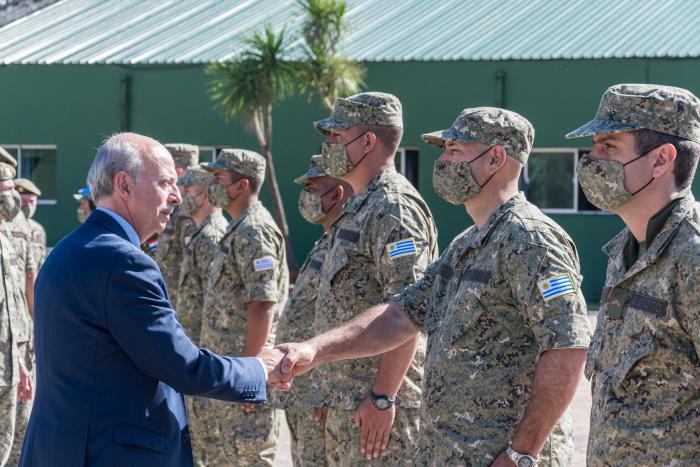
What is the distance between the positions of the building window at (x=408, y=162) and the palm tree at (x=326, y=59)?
1.38 meters

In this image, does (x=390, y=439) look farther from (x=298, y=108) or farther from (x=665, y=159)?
(x=298, y=108)

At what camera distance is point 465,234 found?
4.17 meters

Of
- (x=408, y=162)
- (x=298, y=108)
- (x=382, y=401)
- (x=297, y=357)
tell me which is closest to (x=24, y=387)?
(x=382, y=401)

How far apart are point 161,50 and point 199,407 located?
48.4ft

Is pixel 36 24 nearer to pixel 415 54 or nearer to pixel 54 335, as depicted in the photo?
pixel 415 54

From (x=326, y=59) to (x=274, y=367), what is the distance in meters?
14.3

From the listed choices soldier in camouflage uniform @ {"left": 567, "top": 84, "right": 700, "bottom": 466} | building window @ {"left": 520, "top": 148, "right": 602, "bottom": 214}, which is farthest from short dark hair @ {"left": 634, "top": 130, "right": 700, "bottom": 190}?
building window @ {"left": 520, "top": 148, "right": 602, "bottom": 214}

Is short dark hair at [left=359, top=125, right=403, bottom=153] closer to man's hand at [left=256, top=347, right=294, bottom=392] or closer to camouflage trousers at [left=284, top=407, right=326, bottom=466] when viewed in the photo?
man's hand at [left=256, top=347, right=294, bottom=392]

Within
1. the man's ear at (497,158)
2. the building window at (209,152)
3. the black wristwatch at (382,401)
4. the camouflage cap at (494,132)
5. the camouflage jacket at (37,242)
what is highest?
the camouflage cap at (494,132)

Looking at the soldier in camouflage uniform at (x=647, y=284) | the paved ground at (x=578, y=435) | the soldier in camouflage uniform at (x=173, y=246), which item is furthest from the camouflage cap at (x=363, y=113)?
the soldier in camouflage uniform at (x=173, y=246)

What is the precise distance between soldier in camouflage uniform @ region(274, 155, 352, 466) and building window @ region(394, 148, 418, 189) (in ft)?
40.4

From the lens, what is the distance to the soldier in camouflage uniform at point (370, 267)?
4832mm

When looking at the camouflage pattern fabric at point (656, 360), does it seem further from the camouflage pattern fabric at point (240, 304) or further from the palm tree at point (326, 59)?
the palm tree at point (326, 59)

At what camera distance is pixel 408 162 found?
19250mm
